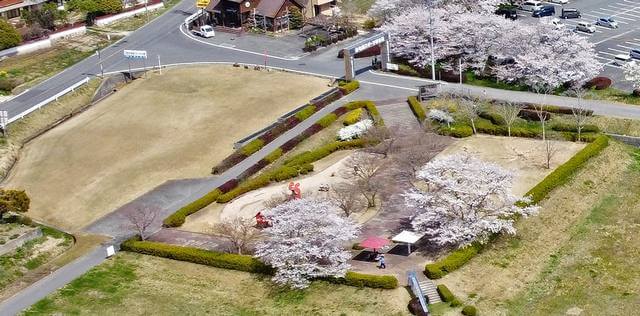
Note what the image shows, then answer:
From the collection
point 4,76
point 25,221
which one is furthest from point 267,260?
point 4,76

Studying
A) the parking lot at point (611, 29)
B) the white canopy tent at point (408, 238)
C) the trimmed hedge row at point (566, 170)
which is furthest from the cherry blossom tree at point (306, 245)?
the parking lot at point (611, 29)

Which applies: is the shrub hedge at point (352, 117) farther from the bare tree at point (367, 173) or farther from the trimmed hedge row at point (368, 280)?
the trimmed hedge row at point (368, 280)

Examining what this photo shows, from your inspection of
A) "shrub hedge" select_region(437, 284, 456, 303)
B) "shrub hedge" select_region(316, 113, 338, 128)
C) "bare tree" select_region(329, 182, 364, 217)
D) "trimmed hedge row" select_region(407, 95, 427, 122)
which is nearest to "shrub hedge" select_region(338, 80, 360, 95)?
"shrub hedge" select_region(316, 113, 338, 128)

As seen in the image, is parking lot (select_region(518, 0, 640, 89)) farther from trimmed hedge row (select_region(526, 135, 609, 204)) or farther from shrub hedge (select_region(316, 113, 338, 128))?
shrub hedge (select_region(316, 113, 338, 128))

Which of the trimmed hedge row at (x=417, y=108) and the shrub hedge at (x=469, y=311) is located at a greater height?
the trimmed hedge row at (x=417, y=108)

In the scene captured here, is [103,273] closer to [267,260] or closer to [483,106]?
[267,260]
